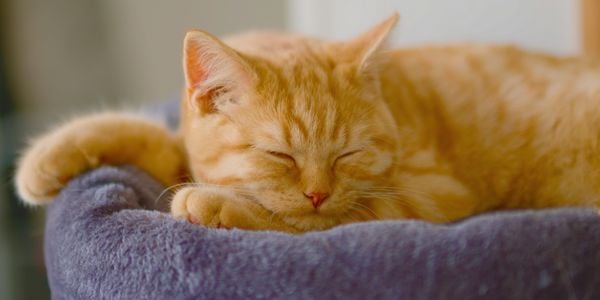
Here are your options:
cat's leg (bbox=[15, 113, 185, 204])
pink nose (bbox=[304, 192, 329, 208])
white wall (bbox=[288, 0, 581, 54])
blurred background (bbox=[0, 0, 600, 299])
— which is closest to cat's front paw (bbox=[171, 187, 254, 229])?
pink nose (bbox=[304, 192, 329, 208])

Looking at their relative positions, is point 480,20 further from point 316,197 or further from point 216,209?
point 216,209

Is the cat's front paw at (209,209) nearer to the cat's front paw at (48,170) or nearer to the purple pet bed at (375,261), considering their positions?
the purple pet bed at (375,261)

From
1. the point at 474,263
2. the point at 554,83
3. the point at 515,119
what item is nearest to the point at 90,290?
the point at 474,263

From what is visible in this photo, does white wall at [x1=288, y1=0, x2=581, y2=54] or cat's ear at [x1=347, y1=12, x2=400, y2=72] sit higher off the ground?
cat's ear at [x1=347, y1=12, x2=400, y2=72]

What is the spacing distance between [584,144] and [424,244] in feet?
2.18

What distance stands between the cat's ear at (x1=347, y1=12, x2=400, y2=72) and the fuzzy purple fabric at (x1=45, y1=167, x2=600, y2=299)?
392mm

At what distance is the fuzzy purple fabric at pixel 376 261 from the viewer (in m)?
0.88

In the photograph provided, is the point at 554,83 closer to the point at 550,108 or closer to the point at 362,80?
the point at 550,108

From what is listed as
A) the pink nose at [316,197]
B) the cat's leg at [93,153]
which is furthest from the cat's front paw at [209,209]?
the cat's leg at [93,153]

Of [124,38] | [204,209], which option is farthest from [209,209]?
[124,38]

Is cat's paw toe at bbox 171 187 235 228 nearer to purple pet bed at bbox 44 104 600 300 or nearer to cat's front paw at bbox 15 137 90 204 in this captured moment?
purple pet bed at bbox 44 104 600 300

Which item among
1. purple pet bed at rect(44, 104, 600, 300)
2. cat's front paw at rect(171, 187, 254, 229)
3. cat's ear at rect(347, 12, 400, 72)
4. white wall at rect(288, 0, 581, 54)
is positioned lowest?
purple pet bed at rect(44, 104, 600, 300)

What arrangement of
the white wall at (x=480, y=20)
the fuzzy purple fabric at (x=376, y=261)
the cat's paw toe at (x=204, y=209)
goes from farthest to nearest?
the white wall at (x=480, y=20) → the cat's paw toe at (x=204, y=209) → the fuzzy purple fabric at (x=376, y=261)

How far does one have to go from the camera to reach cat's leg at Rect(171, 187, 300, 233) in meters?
1.02
